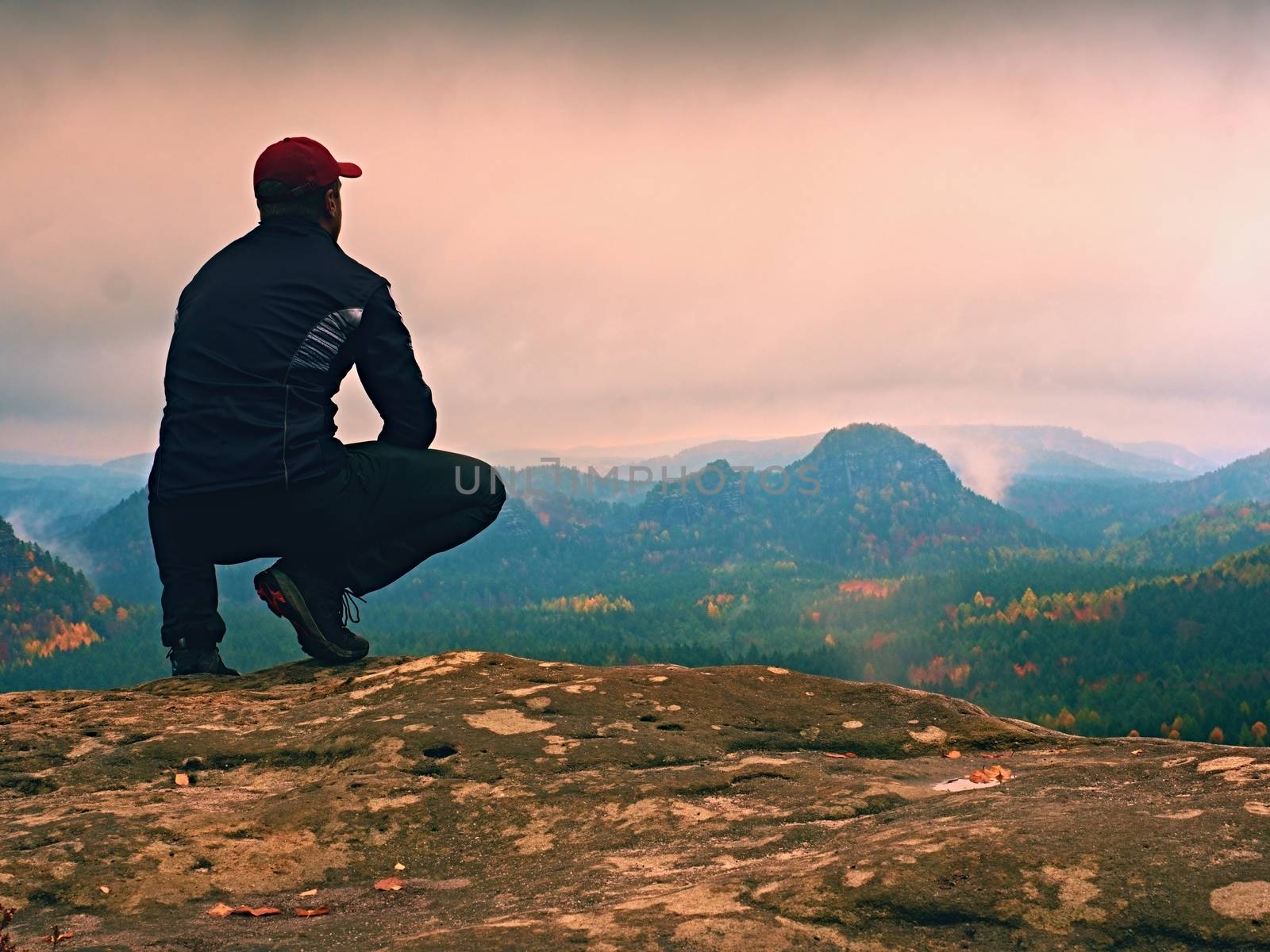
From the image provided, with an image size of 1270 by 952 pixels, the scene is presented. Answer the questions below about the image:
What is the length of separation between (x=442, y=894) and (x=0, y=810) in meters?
3.57

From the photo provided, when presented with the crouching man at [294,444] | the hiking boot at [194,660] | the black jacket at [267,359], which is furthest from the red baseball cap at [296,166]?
the hiking boot at [194,660]

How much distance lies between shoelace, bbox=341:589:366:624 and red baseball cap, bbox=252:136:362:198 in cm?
410

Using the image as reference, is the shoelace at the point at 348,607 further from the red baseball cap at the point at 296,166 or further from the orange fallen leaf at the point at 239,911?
the orange fallen leaf at the point at 239,911

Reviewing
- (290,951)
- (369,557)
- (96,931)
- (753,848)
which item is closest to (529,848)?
(753,848)

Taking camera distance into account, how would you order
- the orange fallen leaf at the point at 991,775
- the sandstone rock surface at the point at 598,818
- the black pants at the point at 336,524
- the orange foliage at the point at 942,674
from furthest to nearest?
the orange foliage at the point at 942,674
the black pants at the point at 336,524
the orange fallen leaf at the point at 991,775
the sandstone rock surface at the point at 598,818

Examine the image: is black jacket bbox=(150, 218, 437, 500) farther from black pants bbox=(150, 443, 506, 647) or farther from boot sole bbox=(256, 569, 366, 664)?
boot sole bbox=(256, 569, 366, 664)

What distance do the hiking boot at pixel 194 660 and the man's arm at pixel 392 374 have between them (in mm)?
3000

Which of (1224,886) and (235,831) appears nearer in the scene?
(1224,886)

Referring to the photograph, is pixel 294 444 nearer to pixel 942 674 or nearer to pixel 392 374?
pixel 392 374

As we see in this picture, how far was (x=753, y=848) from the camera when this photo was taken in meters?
6.25

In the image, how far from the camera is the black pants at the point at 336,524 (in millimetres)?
9914

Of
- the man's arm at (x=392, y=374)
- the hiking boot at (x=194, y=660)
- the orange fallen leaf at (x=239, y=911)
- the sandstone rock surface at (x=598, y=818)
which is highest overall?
the man's arm at (x=392, y=374)

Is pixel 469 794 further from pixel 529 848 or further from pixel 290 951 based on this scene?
pixel 290 951

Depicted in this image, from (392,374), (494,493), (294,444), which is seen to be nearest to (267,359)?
(294,444)
